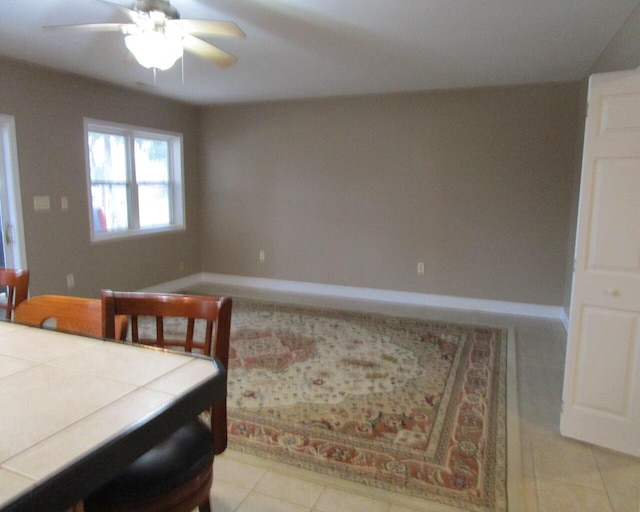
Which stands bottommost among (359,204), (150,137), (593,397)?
(593,397)

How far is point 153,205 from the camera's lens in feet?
17.9

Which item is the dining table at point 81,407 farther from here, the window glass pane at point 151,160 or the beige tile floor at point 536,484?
the window glass pane at point 151,160

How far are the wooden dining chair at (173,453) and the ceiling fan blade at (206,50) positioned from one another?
167 centimetres

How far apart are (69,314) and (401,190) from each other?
4.06m

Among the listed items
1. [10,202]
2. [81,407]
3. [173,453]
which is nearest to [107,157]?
[10,202]

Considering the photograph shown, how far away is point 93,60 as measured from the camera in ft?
12.1

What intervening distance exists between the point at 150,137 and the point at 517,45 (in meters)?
4.12

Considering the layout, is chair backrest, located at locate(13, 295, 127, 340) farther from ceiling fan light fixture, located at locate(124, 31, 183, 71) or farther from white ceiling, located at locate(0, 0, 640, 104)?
white ceiling, located at locate(0, 0, 640, 104)

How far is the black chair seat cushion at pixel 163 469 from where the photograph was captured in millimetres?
1065

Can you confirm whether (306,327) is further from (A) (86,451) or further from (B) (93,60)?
(A) (86,451)

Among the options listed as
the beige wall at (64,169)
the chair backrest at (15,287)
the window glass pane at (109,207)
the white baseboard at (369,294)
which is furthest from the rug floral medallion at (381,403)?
the window glass pane at (109,207)

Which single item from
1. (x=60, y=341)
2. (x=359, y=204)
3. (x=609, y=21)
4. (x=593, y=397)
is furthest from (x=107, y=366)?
(x=359, y=204)

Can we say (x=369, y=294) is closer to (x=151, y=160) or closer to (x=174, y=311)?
(x=151, y=160)

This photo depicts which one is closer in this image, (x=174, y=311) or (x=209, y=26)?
(x=174, y=311)
